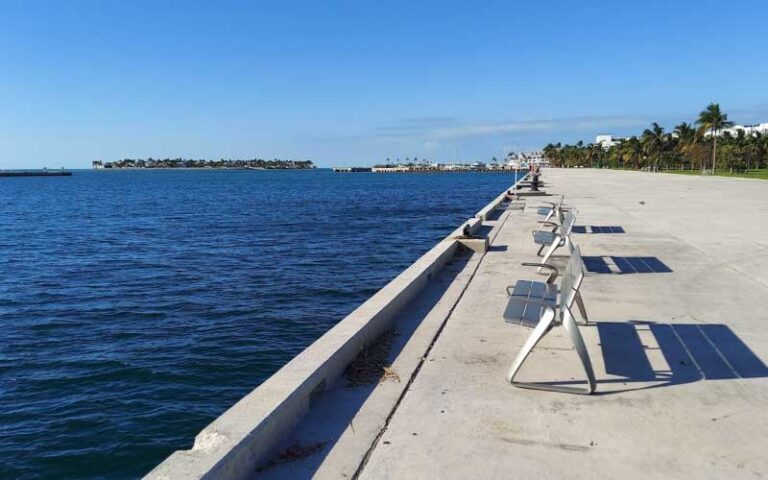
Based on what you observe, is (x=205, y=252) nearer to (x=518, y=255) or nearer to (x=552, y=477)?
(x=518, y=255)

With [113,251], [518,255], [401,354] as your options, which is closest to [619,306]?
[401,354]

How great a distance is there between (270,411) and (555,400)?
7.02ft

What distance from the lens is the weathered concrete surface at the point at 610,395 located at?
12.3 feet

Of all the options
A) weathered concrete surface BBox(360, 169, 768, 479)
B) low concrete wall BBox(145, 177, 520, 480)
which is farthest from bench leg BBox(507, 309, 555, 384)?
low concrete wall BBox(145, 177, 520, 480)

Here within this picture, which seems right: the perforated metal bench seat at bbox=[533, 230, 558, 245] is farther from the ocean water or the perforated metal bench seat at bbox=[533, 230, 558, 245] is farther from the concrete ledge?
the ocean water

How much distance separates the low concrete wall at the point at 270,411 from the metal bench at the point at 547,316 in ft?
4.51

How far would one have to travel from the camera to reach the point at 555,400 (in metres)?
4.66

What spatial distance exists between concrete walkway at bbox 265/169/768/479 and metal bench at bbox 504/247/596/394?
15cm

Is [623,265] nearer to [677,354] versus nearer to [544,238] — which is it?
[544,238]

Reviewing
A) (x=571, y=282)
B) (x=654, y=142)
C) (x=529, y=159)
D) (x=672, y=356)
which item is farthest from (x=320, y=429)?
(x=654, y=142)

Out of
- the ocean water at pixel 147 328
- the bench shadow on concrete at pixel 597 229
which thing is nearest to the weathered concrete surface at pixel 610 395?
the ocean water at pixel 147 328

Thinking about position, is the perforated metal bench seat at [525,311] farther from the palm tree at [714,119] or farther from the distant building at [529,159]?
the palm tree at [714,119]

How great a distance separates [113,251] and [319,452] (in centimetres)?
2148

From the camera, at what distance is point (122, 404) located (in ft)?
26.0
